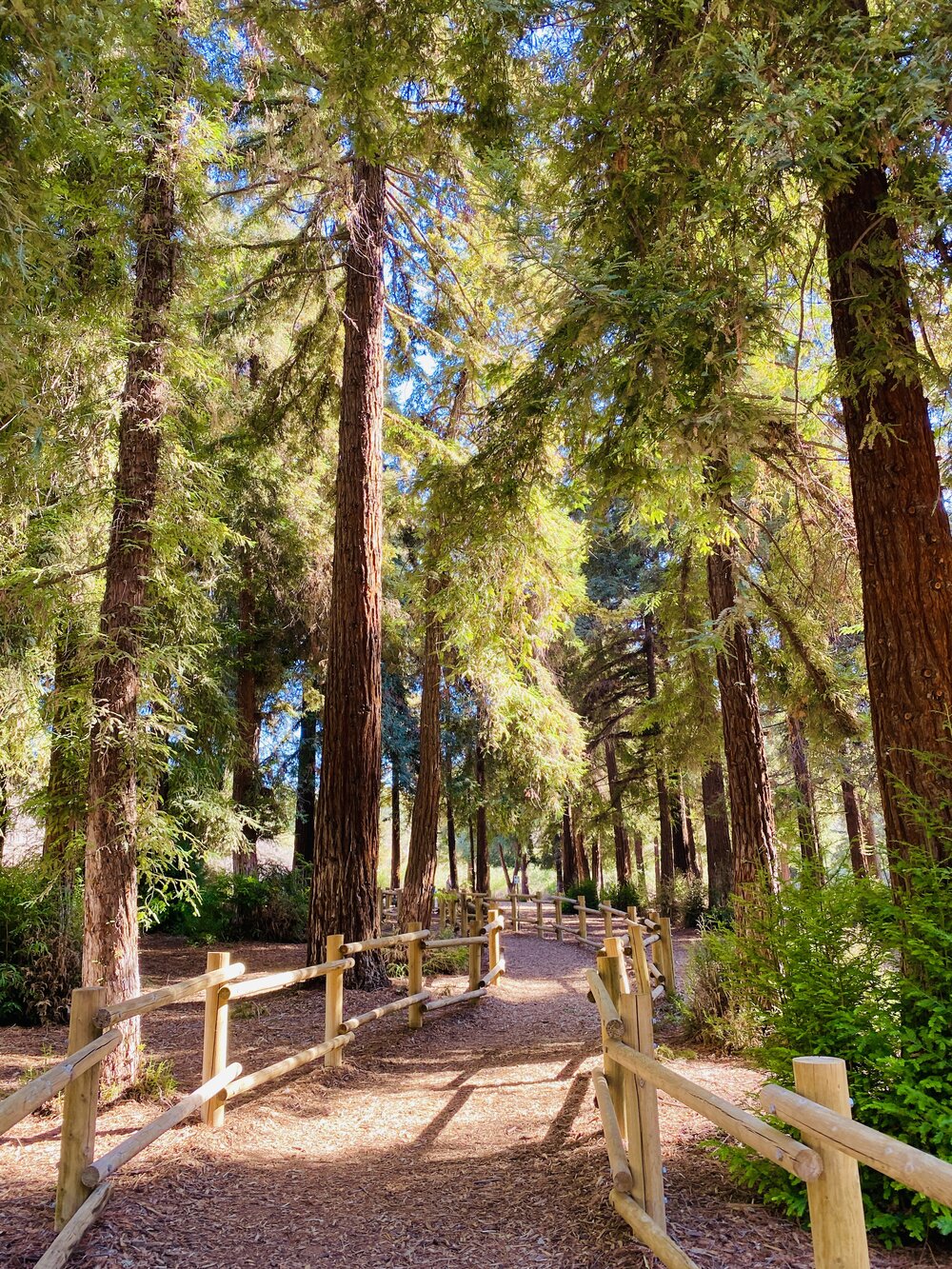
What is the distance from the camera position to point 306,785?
20.0 metres

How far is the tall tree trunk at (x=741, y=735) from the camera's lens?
27.6 feet

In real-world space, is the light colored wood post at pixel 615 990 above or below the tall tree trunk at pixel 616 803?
below

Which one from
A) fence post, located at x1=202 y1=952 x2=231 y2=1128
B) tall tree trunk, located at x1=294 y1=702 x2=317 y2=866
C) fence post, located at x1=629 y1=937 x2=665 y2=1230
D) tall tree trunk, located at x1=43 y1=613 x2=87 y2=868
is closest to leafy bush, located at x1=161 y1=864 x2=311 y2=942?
tall tree trunk, located at x1=294 y1=702 x2=317 y2=866

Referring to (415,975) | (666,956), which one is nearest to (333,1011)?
(415,975)

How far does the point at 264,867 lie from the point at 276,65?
601 inches

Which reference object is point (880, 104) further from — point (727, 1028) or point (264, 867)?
point (264, 867)

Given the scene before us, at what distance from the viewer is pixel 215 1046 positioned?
17.4 feet

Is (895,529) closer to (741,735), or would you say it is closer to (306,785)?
(741,735)

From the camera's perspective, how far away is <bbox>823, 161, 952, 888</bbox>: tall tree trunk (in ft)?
14.4

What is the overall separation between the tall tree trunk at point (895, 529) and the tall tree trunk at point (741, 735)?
369 cm

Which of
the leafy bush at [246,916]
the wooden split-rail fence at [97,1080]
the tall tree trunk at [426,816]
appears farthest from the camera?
the leafy bush at [246,916]

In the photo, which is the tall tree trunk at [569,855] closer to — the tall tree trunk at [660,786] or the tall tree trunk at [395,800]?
the tall tree trunk at [660,786]

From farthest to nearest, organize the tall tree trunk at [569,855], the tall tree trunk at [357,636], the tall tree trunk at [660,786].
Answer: the tall tree trunk at [569,855] → the tall tree trunk at [660,786] → the tall tree trunk at [357,636]

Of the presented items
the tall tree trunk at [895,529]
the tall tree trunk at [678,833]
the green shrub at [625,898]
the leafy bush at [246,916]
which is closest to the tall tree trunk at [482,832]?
the green shrub at [625,898]
